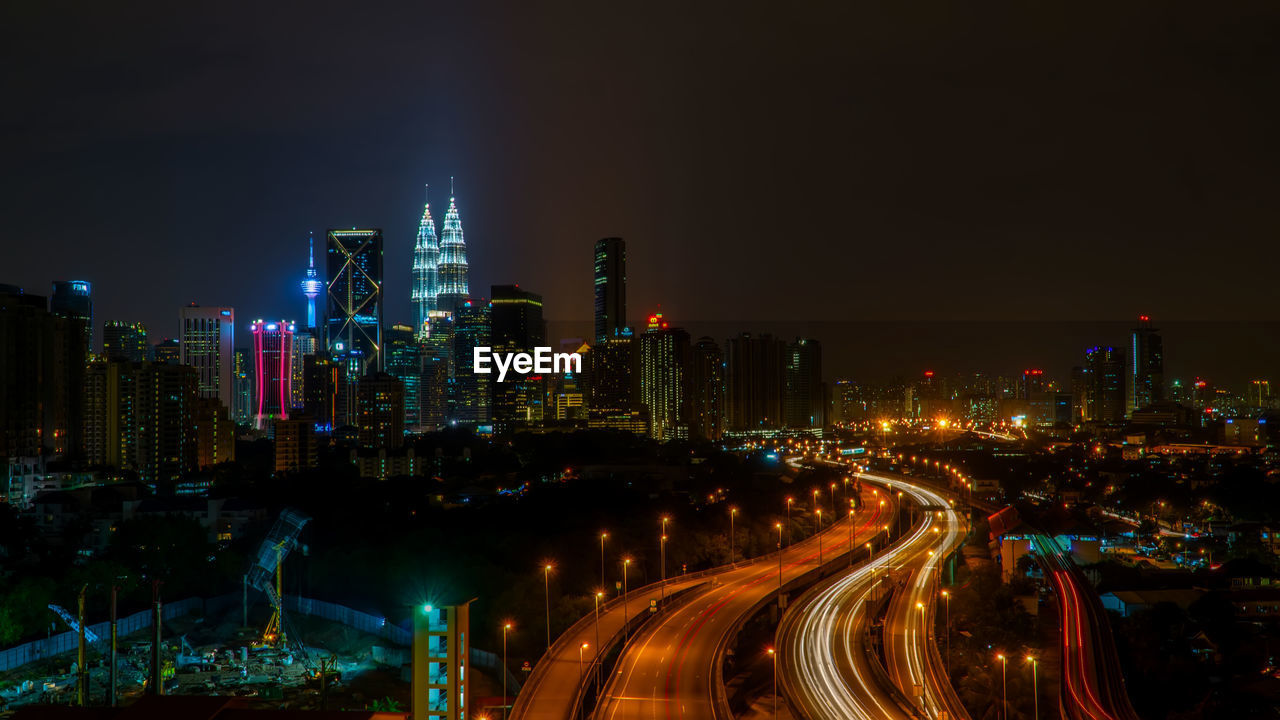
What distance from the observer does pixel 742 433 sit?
48375 mm

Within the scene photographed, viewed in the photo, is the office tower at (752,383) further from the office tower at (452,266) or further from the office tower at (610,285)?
the office tower at (452,266)

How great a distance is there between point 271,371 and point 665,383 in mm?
22144

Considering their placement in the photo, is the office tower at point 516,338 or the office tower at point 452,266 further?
the office tower at point 452,266

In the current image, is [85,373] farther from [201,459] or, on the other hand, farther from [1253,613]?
[1253,613]

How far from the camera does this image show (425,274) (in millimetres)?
69938

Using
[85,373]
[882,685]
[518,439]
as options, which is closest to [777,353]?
[518,439]

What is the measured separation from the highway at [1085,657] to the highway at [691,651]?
292 cm

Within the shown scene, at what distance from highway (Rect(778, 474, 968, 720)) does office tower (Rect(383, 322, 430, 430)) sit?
40.2 metres

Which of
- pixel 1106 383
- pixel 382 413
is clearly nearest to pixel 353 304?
pixel 382 413

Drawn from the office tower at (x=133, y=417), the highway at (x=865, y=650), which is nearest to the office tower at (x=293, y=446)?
A: the office tower at (x=133, y=417)

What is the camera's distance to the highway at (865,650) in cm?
775

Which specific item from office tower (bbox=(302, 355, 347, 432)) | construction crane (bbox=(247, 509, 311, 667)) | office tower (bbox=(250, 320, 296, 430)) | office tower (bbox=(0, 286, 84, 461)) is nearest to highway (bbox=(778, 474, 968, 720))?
construction crane (bbox=(247, 509, 311, 667))

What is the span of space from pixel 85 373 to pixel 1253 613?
26767 mm

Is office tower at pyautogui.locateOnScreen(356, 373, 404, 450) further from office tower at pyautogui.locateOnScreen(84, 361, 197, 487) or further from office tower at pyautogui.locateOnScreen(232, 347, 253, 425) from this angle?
office tower at pyautogui.locateOnScreen(232, 347, 253, 425)
